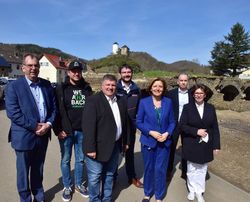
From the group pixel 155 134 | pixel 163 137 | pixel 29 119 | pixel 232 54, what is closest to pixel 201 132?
pixel 163 137

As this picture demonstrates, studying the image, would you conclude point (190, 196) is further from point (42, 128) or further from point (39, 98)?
point (39, 98)

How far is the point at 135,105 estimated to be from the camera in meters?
4.77

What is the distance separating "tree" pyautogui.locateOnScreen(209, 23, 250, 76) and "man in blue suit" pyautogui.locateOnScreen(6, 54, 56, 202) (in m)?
52.1

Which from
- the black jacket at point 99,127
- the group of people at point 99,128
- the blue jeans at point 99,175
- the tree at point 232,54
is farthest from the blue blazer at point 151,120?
the tree at point 232,54

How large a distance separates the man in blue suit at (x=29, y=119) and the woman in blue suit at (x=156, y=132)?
53.1 inches

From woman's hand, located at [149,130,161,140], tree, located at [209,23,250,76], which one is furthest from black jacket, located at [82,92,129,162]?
tree, located at [209,23,250,76]

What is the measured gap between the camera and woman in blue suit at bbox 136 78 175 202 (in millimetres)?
4246

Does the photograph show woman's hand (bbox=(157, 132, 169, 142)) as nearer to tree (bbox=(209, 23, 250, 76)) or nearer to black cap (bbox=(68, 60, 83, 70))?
black cap (bbox=(68, 60, 83, 70))

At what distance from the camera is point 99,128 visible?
3736 millimetres

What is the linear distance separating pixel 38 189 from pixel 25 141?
0.84 metres

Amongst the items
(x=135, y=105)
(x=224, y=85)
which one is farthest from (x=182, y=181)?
(x=224, y=85)

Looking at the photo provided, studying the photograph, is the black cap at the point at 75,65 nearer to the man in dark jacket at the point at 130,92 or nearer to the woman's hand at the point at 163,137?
the man in dark jacket at the point at 130,92

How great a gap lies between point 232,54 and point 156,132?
53190 millimetres

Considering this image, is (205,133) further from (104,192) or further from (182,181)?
(104,192)
